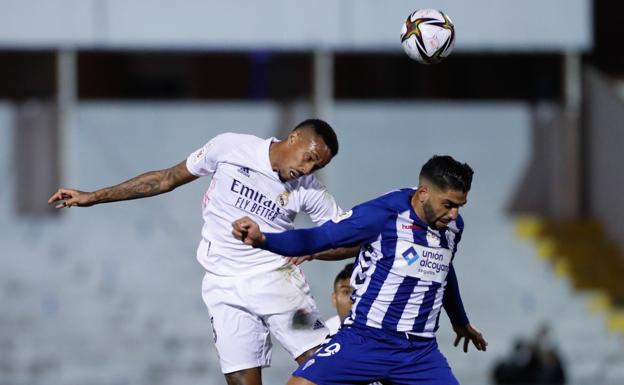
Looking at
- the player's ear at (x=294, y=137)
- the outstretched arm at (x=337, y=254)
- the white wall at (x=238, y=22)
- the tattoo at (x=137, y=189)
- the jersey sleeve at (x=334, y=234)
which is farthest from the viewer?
the white wall at (x=238, y=22)

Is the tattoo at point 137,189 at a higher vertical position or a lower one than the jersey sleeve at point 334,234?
higher

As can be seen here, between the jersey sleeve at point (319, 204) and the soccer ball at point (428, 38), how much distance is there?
1.03m

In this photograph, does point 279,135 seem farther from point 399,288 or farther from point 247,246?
point 399,288

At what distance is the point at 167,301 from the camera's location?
1485cm

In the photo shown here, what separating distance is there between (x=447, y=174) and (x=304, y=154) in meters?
0.88

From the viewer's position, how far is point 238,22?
1550 cm

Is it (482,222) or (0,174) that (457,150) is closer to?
(482,222)

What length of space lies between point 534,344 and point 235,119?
5.07 metres

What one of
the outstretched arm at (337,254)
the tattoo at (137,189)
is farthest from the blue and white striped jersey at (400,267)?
the tattoo at (137,189)

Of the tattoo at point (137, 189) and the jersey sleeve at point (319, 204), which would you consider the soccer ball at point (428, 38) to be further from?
the tattoo at point (137, 189)

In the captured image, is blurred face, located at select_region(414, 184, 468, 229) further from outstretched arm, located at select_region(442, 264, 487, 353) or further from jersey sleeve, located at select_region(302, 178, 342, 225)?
jersey sleeve, located at select_region(302, 178, 342, 225)

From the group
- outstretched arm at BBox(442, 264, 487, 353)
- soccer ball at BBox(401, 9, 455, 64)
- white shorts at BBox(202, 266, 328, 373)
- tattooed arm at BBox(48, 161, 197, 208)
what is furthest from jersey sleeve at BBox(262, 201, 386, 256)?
soccer ball at BBox(401, 9, 455, 64)

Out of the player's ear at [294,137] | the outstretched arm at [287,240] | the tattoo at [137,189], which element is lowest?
the outstretched arm at [287,240]

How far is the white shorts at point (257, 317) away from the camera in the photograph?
6.69 m
